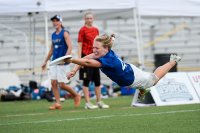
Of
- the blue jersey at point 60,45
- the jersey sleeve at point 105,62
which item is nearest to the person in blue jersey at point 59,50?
the blue jersey at point 60,45

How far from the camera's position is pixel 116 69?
8969mm

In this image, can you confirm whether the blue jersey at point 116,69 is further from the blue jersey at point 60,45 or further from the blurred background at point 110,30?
the blurred background at point 110,30

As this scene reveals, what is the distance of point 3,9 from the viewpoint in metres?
15.0

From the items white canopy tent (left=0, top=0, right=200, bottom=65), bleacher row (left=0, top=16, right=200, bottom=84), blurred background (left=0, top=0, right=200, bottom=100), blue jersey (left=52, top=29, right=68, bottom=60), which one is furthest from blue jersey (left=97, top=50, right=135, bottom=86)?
bleacher row (left=0, top=16, right=200, bottom=84)

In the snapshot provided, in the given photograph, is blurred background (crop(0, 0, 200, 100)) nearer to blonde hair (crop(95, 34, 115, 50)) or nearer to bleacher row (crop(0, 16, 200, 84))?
bleacher row (crop(0, 16, 200, 84))

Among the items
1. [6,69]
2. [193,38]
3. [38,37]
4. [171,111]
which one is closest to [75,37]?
[38,37]

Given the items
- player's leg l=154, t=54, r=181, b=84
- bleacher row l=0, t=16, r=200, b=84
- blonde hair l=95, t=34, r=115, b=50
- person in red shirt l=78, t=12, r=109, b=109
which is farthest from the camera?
bleacher row l=0, t=16, r=200, b=84

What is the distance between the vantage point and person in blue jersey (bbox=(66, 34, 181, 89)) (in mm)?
8664

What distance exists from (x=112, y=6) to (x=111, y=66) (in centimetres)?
684

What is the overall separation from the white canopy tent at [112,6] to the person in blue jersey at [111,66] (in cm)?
592

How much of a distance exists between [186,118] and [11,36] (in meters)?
15.2

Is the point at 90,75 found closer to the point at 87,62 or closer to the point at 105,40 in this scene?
the point at 105,40

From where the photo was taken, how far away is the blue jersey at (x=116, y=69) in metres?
8.76

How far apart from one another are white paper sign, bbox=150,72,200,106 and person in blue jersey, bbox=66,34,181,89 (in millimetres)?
3329
